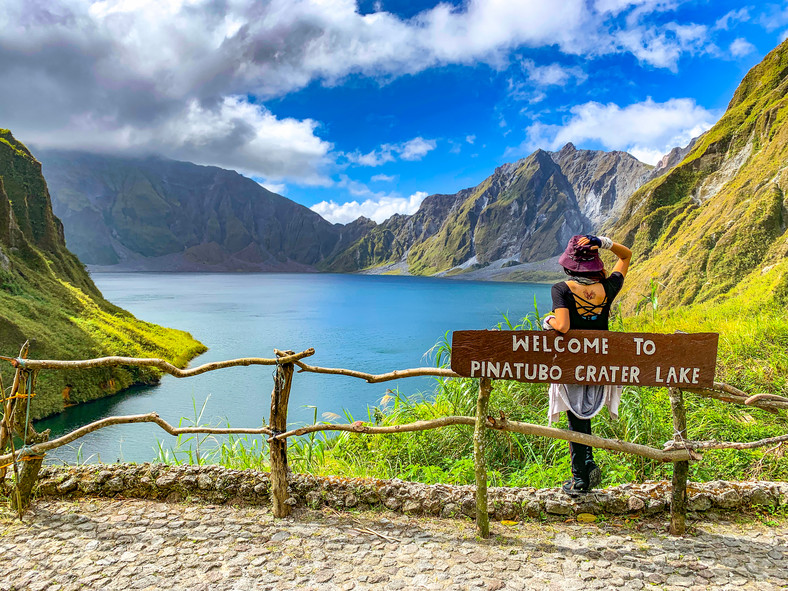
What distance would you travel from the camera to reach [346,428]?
3.37 meters

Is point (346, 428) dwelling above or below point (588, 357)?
below

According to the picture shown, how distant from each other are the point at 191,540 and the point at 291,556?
27.5 inches

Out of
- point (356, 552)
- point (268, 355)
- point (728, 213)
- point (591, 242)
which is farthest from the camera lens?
point (268, 355)

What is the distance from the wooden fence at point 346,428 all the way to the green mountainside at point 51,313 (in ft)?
69.0

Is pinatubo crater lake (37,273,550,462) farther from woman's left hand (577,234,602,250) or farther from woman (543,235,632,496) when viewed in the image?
woman's left hand (577,234,602,250)

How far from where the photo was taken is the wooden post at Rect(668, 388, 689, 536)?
3.01 m

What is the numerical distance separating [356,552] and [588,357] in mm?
1891

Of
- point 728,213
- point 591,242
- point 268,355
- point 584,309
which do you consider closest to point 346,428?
point 584,309

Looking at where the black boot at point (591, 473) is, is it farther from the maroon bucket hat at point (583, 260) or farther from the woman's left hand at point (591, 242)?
the woman's left hand at point (591, 242)

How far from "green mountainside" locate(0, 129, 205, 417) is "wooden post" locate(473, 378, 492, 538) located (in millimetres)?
23221

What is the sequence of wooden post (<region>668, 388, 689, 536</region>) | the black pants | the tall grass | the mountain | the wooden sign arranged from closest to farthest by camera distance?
the wooden sign
wooden post (<region>668, 388, 689, 536</region>)
the black pants
the tall grass
the mountain

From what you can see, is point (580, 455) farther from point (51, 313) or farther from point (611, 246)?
point (51, 313)

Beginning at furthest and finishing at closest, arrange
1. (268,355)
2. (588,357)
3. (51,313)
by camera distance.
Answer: (268,355) → (51,313) → (588,357)

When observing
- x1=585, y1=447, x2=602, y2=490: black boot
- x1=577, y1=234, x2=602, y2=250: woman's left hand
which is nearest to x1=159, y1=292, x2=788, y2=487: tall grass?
x1=585, y1=447, x2=602, y2=490: black boot
